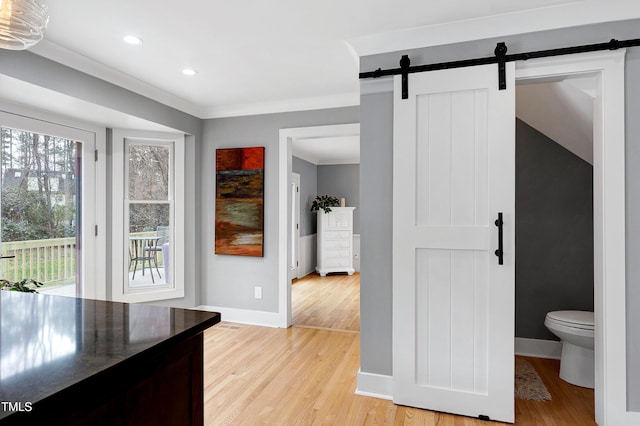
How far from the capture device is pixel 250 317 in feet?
13.1

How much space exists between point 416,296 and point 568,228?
5.52 ft

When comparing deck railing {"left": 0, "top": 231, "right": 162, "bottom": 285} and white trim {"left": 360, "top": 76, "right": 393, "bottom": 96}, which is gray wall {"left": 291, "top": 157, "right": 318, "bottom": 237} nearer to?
deck railing {"left": 0, "top": 231, "right": 162, "bottom": 285}

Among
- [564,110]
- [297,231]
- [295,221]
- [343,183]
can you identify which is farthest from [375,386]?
[343,183]

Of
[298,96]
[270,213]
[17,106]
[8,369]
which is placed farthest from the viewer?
[270,213]

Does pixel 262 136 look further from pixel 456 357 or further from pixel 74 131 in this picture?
pixel 456 357

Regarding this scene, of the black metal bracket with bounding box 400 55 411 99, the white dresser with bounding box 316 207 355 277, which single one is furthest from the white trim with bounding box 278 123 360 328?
the white dresser with bounding box 316 207 355 277

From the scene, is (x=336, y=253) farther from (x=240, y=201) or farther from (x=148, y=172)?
(x=148, y=172)

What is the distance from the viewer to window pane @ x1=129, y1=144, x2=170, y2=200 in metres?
3.84

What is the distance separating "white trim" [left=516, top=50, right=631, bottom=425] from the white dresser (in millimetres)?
5245

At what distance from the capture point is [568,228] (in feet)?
9.96

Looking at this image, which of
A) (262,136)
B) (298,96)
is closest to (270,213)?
(262,136)

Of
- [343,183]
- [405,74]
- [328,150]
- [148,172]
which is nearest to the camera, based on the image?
[405,74]

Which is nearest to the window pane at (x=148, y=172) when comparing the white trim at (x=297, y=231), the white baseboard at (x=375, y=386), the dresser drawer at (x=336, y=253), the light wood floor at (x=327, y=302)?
the light wood floor at (x=327, y=302)

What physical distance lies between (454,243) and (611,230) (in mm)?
825
